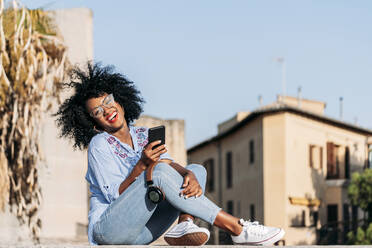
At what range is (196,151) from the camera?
4628 cm

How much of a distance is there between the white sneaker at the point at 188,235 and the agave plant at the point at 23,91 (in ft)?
22.0

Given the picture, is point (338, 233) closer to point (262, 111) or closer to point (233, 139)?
point (262, 111)

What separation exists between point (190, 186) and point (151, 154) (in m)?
0.29

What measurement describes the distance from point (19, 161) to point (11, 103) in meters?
0.86

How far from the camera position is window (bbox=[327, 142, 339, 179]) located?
3716 cm

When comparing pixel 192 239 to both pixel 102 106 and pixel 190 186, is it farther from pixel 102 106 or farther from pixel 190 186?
pixel 102 106

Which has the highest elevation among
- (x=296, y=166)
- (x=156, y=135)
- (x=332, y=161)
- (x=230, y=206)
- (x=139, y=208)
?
(x=332, y=161)

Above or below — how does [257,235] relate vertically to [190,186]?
below

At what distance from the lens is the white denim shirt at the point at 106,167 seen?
4.85 metres

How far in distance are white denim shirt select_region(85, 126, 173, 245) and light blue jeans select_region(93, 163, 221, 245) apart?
116 mm

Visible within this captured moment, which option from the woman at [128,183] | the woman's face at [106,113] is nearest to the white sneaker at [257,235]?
the woman at [128,183]

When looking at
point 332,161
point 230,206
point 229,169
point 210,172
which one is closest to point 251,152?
point 332,161

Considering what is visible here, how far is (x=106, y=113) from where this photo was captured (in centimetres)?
521

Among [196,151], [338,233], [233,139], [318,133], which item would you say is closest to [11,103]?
[338,233]
